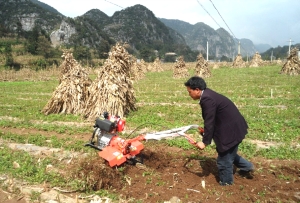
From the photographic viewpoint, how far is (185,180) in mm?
4789

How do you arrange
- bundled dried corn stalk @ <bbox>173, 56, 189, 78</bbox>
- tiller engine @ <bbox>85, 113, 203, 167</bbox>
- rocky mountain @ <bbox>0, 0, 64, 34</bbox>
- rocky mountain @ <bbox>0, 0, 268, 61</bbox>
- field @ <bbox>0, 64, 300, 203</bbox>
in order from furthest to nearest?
rocky mountain @ <bbox>0, 0, 64, 34</bbox>, rocky mountain @ <bbox>0, 0, 268, 61</bbox>, bundled dried corn stalk @ <bbox>173, 56, 189, 78</bbox>, tiller engine @ <bbox>85, 113, 203, 167</bbox>, field @ <bbox>0, 64, 300, 203</bbox>

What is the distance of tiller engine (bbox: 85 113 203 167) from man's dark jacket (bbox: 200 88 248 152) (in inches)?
19.3

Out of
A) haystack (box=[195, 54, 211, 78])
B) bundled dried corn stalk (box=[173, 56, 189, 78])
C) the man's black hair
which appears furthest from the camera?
bundled dried corn stalk (box=[173, 56, 189, 78])

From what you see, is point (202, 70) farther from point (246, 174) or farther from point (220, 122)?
point (220, 122)

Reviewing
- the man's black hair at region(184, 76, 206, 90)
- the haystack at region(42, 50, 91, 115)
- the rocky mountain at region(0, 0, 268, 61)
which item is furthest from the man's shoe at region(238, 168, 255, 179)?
the rocky mountain at region(0, 0, 268, 61)

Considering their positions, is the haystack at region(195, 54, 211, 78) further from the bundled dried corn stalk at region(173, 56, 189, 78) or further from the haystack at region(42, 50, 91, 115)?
the haystack at region(42, 50, 91, 115)

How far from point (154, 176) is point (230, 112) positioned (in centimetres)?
183

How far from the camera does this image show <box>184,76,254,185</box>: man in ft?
13.8

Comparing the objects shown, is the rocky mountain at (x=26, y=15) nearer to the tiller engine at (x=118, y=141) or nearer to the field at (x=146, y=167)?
the field at (x=146, y=167)

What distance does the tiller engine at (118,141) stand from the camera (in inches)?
186

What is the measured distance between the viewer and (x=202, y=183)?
14.9ft

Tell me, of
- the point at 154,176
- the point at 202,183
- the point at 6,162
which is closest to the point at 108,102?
the point at 6,162

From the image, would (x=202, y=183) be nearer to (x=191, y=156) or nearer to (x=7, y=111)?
(x=191, y=156)

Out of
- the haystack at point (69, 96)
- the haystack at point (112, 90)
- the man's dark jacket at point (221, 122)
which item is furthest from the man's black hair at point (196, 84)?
the haystack at point (69, 96)
